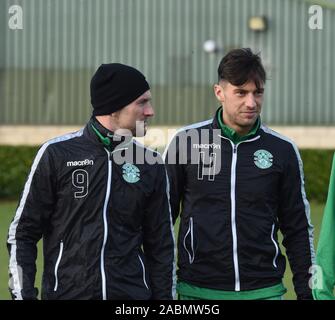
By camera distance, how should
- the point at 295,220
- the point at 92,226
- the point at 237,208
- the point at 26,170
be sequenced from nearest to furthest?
the point at 92,226 < the point at 237,208 < the point at 295,220 < the point at 26,170

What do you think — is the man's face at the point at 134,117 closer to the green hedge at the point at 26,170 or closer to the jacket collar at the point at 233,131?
the jacket collar at the point at 233,131

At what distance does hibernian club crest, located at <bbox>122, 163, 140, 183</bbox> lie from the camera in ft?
15.7

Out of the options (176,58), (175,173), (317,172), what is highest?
(176,58)

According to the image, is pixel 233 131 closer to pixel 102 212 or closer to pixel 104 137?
pixel 104 137

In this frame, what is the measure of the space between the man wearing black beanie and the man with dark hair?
51cm

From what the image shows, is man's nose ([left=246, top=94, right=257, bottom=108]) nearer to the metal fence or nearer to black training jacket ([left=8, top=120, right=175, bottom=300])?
black training jacket ([left=8, top=120, right=175, bottom=300])

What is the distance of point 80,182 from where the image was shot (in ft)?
15.5

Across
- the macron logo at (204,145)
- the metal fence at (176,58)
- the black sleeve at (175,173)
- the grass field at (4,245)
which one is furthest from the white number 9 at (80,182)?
the metal fence at (176,58)

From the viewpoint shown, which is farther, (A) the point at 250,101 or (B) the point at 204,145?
(B) the point at 204,145

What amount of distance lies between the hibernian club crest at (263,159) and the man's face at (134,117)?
2.70 feet

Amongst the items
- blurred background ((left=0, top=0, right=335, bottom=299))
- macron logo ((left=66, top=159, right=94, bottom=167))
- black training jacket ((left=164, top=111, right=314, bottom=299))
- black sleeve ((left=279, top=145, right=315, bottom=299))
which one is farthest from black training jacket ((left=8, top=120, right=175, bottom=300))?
blurred background ((left=0, top=0, right=335, bottom=299))

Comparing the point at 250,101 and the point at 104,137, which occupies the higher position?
the point at 250,101

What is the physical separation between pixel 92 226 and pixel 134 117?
56 centimetres

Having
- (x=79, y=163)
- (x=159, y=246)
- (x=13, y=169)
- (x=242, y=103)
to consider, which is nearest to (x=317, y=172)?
(x=13, y=169)
